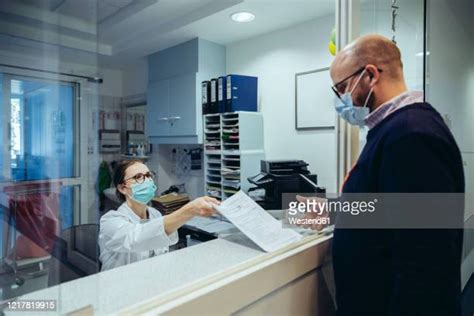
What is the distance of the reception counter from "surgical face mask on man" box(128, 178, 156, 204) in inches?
27.3

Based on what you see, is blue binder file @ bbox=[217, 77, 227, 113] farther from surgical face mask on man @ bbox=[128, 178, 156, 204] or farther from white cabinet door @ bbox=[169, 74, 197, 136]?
surgical face mask on man @ bbox=[128, 178, 156, 204]

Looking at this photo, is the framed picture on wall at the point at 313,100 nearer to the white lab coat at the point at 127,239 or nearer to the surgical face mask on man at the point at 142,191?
the surgical face mask on man at the point at 142,191

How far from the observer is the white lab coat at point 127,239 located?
50.3 inches

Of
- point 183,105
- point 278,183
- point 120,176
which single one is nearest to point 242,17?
point 183,105

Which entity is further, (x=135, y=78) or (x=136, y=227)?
(x=135, y=78)

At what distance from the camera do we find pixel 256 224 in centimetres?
100

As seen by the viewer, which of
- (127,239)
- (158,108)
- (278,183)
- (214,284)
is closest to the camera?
(214,284)

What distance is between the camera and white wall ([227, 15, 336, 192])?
8.84ft

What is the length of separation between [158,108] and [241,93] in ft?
4.06

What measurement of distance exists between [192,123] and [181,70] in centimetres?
62

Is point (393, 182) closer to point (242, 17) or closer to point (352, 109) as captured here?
point (352, 109)

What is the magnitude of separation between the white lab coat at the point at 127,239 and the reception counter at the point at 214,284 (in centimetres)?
40

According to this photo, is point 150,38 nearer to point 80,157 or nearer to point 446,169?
point 80,157

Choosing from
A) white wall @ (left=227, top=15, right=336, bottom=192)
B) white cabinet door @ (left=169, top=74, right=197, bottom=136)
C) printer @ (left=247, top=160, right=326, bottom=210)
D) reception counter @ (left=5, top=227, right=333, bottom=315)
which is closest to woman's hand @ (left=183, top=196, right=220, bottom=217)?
reception counter @ (left=5, top=227, right=333, bottom=315)
